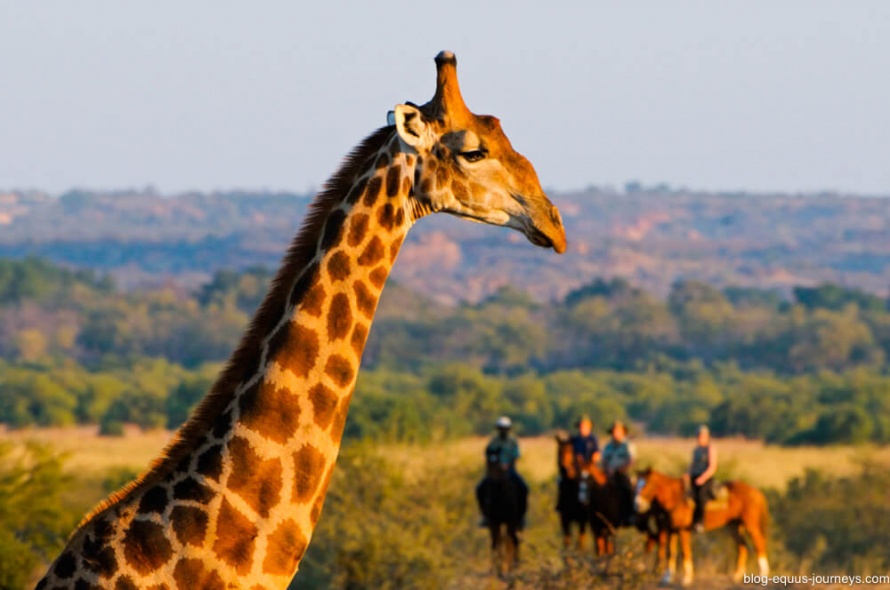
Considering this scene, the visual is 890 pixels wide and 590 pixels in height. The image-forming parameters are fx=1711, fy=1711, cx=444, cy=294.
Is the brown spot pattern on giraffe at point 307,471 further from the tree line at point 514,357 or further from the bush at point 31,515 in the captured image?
the tree line at point 514,357

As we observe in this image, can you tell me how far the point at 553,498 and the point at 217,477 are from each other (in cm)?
2130

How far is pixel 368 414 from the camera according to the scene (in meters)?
41.0

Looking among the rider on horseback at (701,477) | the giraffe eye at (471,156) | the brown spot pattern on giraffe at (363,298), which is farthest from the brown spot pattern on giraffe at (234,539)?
the rider on horseback at (701,477)

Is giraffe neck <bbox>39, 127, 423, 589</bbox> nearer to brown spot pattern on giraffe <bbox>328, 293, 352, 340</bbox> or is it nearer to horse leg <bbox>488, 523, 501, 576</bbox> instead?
brown spot pattern on giraffe <bbox>328, 293, 352, 340</bbox>

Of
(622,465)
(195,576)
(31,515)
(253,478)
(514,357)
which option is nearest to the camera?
(195,576)

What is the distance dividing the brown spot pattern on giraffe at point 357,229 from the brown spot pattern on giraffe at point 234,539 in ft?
2.88

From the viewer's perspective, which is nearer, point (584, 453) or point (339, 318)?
point (339, 318)

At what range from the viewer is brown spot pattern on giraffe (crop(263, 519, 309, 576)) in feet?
16.3

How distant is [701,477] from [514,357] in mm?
68311

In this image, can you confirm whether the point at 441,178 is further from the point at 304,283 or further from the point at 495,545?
the point at 495,545

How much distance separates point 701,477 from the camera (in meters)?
18.7

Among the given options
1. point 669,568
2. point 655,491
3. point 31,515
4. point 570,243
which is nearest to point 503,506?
point 655,491

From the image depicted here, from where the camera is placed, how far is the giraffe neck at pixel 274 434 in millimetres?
4895

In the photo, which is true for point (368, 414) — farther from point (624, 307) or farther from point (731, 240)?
point (731, 240)
